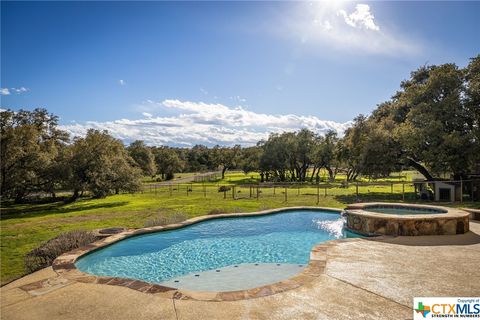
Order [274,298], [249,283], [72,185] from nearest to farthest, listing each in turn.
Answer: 1. [274,298]
2. [249,283]
3. [72,185]

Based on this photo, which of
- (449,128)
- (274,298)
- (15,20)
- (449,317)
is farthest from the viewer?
(449,128)

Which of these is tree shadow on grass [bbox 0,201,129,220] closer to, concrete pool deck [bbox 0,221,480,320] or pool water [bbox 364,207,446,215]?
concrete pool deck [bbox 0,221,480,320]

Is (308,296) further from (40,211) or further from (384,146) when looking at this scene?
(40,211)

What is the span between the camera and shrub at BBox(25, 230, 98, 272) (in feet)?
25.4

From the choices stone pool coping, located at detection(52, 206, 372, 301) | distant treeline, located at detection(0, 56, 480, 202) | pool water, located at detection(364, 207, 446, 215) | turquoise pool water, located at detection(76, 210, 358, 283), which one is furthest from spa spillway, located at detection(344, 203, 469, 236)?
distant treeline, located at detection(0, 56, 480, 202)

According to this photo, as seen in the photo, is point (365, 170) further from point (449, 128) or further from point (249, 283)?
point (249, 283)

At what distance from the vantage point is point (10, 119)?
28.0 m

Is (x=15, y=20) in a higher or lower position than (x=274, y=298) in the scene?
higher

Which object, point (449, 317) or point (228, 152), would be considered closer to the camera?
point (449, 317)

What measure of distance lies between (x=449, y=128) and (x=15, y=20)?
26.7 meters

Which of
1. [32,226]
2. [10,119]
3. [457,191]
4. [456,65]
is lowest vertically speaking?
[32,226]

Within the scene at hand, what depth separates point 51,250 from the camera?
8.02 metres

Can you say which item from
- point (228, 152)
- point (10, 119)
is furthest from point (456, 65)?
point (228, 152)

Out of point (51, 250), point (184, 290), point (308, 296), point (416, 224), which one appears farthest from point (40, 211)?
point (416, 224)
